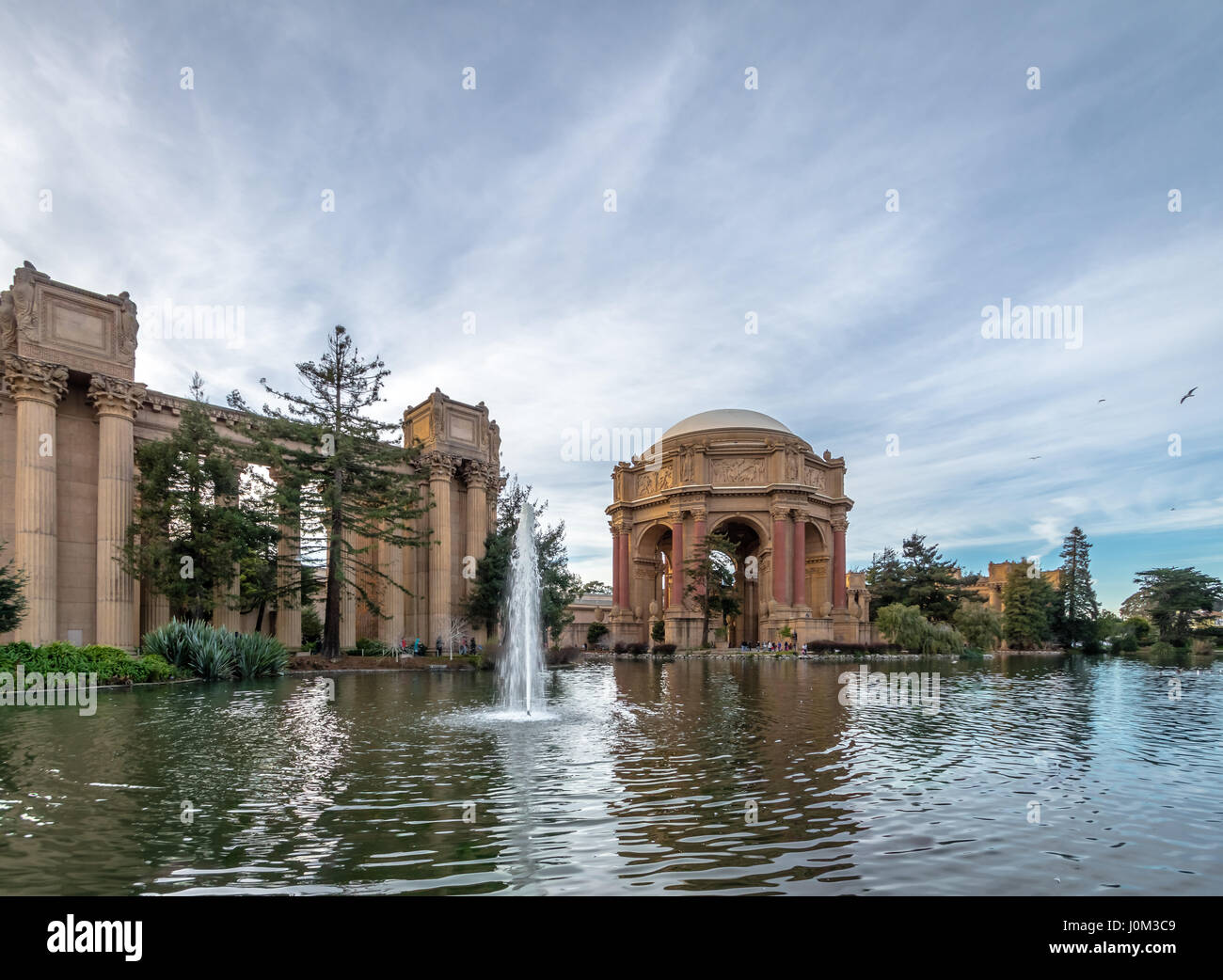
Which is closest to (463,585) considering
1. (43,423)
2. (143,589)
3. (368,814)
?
(143,589)

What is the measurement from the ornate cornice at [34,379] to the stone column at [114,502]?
0.93m

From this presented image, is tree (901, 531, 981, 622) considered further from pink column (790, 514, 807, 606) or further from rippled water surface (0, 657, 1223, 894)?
rippled water surface (0, 657, 1223, 894)

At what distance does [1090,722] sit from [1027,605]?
54.0 meters

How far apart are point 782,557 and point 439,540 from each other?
92.5ft

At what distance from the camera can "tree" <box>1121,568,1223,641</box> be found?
194 ft

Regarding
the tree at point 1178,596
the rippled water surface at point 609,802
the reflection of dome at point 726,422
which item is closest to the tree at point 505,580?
the rippled water surface at point 609,802

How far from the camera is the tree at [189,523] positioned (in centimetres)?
2380

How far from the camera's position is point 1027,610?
59656mm

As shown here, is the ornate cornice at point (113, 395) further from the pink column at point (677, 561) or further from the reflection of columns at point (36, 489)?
the pink column at point (677, 561)

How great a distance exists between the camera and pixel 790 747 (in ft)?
30.6

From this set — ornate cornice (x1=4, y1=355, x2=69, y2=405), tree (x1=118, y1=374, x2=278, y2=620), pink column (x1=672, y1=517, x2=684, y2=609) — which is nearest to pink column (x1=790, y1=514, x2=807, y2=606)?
pink column (x1=672, y1=517, x2=684, y2=609)

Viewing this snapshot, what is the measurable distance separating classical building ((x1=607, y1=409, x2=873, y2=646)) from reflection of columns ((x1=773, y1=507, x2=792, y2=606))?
66mm

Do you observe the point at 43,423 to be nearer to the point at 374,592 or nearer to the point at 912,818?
the point at 374,592
